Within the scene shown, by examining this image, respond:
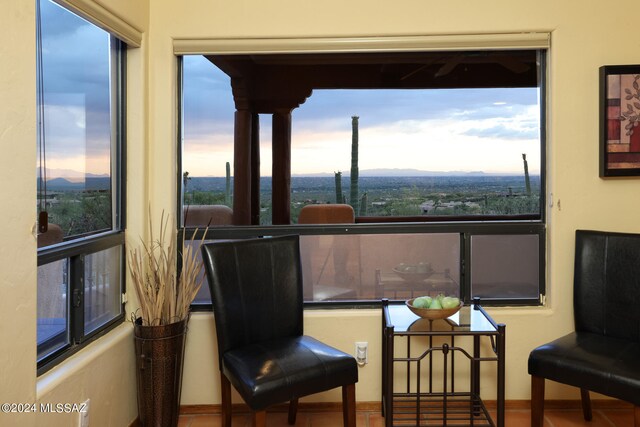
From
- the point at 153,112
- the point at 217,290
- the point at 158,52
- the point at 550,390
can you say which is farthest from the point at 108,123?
the point at 550,390

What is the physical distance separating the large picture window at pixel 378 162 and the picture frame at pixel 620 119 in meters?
0.31

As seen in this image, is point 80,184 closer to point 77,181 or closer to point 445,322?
point 77,181

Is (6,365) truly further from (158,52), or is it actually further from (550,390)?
(550,390)

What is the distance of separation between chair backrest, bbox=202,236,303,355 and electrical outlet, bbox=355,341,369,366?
1.29 ft

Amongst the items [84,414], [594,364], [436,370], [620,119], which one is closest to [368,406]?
[436,370]

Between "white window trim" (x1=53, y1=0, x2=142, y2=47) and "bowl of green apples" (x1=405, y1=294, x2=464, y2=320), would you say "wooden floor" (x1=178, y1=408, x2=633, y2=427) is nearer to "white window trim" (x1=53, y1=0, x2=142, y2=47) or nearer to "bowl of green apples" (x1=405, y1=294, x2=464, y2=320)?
"bowl of green apples" (x1=405, y1=294, x2=464, y2=320)

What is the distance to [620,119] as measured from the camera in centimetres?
273

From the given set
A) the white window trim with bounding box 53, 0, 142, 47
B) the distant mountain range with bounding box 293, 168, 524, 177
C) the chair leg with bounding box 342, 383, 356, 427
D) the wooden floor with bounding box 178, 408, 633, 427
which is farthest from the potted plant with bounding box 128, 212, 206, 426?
the white window trim with bounding box 53, 0, 142, 47

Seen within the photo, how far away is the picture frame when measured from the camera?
8.89 ft

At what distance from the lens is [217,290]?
2.42 metres

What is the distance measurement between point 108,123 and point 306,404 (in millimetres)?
1800

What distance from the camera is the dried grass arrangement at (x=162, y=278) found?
8.15 feet

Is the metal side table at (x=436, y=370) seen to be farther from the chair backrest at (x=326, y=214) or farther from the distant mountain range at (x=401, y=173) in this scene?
the distant mountain range at (x=401, y=173)

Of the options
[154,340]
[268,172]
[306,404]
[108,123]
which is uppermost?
[108,123]
